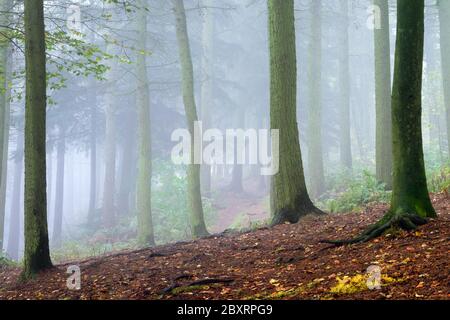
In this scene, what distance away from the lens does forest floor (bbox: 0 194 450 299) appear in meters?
5.00

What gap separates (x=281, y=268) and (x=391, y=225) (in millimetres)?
1738

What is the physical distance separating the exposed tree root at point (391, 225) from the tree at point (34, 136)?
5409 millimetres

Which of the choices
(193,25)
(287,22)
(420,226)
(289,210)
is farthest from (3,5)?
(193,25)

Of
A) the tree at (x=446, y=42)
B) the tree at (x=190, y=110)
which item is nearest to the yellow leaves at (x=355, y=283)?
the tree at (x=190, y=110)

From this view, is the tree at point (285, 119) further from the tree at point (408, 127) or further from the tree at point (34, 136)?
the tree at point (34, 136)

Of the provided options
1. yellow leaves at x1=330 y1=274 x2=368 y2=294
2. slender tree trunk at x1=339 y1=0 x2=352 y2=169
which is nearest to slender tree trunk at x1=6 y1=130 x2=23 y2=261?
slender tree trunk at x1=339 y1=0 x2=352 y2=169

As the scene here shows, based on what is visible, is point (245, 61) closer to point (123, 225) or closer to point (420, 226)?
point (123, 225)

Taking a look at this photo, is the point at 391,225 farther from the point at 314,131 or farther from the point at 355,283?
the point at 314,131

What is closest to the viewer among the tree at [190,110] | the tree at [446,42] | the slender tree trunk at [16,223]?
the tree at [190,110]

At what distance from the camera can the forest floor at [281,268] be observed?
5.00m

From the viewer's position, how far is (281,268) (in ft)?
22.1

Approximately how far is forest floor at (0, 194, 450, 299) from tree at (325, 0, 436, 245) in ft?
0.98

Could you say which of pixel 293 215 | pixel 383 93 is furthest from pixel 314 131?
pixel 293 215

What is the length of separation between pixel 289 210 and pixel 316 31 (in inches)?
559
